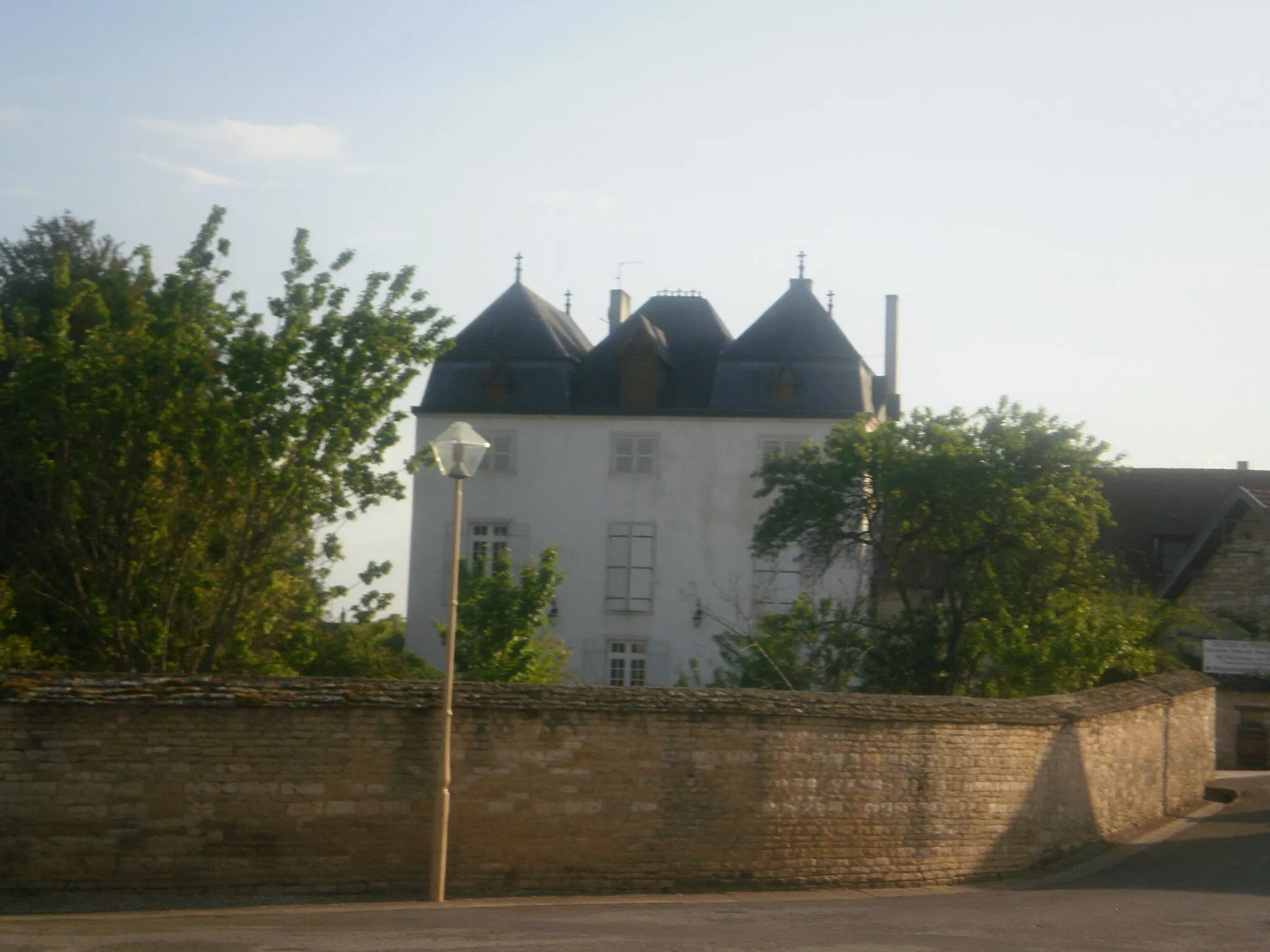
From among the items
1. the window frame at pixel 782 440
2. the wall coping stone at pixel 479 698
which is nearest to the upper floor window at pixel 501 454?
the window frame at pixel 782 440

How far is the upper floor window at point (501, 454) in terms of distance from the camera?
122ft

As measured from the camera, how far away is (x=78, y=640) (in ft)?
57.4

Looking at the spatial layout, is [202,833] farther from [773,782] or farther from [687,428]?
[687,428]

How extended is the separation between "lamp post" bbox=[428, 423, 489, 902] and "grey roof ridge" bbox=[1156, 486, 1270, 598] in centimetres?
2363

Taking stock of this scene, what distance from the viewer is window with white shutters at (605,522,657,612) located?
36156 mm

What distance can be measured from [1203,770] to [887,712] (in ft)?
35.6

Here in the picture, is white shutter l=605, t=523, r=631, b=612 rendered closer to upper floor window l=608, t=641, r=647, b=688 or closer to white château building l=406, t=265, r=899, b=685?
white château building l=406, t=265, r=899, b=685

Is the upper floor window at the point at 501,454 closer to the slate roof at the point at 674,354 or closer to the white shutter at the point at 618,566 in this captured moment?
the slate roof at the point at 674,354

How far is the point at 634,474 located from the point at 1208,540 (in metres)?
14.2

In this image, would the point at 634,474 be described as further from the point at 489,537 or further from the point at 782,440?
the point at 489,537

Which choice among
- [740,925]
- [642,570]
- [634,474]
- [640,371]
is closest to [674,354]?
[640,371]

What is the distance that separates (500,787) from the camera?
1345 centimetres

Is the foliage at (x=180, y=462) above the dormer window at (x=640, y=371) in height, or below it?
below

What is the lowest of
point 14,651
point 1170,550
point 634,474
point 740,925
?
point 740,925
